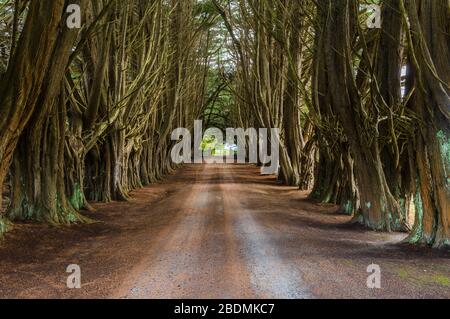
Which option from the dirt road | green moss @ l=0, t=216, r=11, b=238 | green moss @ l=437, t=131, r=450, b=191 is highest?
Result: green moss @ l=437, t=131, r=450, b=191

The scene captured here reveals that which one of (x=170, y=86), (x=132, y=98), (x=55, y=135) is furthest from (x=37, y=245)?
(x=170, y=86)

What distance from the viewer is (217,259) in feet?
22.2

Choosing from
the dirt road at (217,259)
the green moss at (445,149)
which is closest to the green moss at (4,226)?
the dirt road at (217,259)

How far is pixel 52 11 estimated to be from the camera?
6.99m

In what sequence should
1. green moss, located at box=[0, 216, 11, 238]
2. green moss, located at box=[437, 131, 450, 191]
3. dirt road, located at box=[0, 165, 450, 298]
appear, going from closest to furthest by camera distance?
dirt road, located at box=[0, 165, 450, 298], green moss, located at box=[437, 131, 450, 191], green moss, located at box=[0, 216, 11, 238]

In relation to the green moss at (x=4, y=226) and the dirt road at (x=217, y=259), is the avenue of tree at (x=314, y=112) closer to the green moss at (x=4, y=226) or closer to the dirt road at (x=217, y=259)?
the green moss at (x=4, y=226)

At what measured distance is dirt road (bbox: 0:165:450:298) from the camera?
530 centimetres

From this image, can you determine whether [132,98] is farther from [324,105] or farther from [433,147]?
[433,147]

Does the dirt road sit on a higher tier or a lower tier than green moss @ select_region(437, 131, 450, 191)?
lower

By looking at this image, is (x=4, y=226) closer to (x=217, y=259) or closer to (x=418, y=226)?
(x=217, y=259)

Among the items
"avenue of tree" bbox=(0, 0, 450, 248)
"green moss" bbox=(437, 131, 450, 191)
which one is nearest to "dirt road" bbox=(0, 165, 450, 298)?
"avenue of tree" bbox=(0, 0, 450, 248)

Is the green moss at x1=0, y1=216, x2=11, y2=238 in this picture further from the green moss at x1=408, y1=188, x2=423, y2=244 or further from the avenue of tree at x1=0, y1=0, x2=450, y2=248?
the green moss at x1=408, y1=188, x2=423, y2=244

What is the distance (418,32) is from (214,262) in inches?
189

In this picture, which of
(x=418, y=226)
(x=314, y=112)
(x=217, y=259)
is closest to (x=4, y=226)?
(x=217, y=259)
